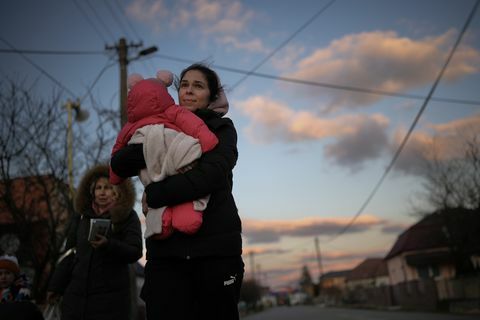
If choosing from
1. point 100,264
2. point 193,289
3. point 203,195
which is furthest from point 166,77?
point 100,264

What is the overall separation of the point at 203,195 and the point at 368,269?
93346 millimetres

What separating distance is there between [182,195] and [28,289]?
104 inches

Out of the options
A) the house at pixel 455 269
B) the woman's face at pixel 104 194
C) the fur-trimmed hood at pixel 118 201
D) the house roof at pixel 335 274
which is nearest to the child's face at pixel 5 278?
the fur-trimmed hood at pixel 118 201

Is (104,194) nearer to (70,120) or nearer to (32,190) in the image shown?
(70,120)

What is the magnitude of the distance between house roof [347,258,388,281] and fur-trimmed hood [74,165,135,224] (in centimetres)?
7882

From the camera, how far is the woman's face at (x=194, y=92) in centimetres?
239

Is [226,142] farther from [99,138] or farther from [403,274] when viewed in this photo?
[403,274]

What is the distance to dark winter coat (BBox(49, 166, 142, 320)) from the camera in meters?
3.05

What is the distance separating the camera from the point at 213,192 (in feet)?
6.53

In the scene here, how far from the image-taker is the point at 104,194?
135 inches

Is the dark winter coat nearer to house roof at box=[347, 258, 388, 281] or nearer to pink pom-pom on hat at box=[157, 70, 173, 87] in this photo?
pink pom-pom on hat at box=[157, 70, 173, 87]

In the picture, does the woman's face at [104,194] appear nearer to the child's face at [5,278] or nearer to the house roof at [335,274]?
the child's face at [5,278]

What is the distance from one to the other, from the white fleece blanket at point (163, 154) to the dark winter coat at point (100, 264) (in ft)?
4.20

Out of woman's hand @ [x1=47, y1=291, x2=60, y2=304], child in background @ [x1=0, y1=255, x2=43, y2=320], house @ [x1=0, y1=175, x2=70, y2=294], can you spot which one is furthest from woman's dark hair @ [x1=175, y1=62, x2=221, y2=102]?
house @ [x1=0, y1=175, x2=70, y2=294]
